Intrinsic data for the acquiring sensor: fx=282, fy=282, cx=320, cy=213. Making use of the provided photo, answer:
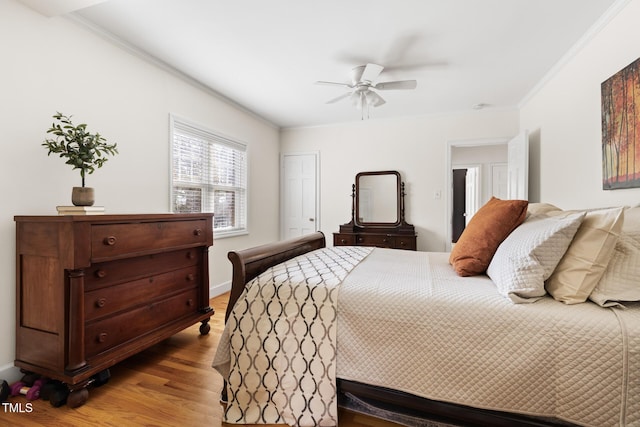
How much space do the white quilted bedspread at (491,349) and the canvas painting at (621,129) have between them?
1.23 metres

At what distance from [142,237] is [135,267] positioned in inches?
8.5

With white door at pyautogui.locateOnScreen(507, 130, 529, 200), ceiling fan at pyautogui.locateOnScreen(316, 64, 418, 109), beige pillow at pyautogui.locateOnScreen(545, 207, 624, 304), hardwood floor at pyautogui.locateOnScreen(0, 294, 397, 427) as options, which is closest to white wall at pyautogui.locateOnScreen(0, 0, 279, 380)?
hardwood floor at pyautogui.locateOnScreen(0, 294, 397, 427)

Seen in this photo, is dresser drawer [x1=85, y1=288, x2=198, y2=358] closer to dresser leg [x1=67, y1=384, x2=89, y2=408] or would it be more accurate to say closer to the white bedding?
dresser leg [x1=67, y1=384, x2=89, y2=408]

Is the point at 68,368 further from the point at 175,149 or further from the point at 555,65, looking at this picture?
the point at 555,65

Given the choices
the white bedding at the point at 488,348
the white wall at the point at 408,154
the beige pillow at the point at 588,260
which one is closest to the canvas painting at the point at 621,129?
the beige pillow at the point at 588,260

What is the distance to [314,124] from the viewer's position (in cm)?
473

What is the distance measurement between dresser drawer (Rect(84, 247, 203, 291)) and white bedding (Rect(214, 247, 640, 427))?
88 cm

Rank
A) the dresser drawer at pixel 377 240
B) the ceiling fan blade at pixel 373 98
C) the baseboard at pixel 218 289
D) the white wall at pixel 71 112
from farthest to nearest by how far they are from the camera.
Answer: the dresser drawer at pixel 377 240, the baseboard at pixel 218 289, the ceiling fan blade at pixel 373 98, the white wall at pixel 71 112

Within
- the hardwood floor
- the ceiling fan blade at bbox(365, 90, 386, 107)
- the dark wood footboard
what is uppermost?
the ceiling fan blade at bbox(365, 90, 386, 107)

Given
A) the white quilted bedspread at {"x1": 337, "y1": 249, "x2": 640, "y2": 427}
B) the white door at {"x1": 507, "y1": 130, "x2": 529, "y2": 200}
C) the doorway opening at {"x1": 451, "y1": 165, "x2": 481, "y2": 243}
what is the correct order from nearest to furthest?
1. the white quilted bedspread at {"x1": 337, "y1": 249, "x2": 640, "y2": 427}
2. the white door at {"x1": 507, "y1": 130, "x2": 529, "y2": 200}
3. the doorway opening at {"x1": 451, "y1": 165, "x2": 481, "y2": 243}

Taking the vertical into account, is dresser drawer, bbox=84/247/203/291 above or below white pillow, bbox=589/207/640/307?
below

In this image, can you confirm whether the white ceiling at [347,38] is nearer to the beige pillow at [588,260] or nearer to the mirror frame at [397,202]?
the mirror frame at [397,202]

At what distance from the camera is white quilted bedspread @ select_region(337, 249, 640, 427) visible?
3.21 ft

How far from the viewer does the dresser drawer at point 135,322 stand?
164 cm
